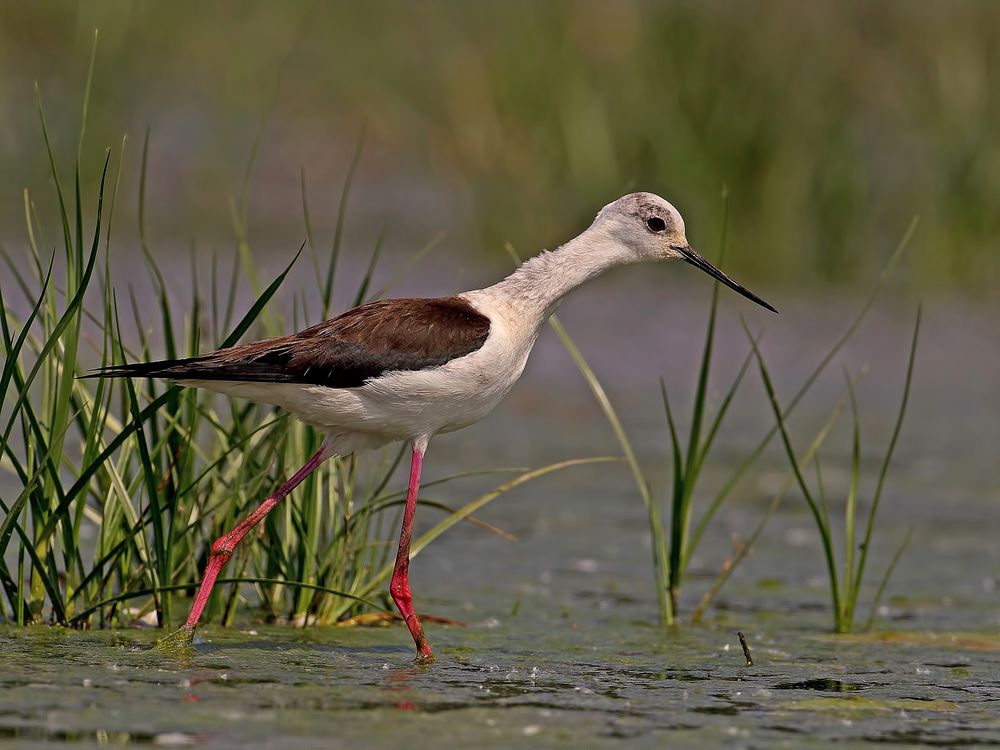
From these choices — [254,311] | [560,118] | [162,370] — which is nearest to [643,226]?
[254,311]

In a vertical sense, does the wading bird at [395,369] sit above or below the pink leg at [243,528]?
above

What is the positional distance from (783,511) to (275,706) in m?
5.14

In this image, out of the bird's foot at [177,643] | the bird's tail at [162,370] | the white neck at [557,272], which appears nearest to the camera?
the bird's tail at [162,370]

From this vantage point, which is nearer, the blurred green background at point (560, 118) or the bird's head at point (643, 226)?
the bird's head at point (643, 226)

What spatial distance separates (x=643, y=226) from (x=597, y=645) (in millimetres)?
1572

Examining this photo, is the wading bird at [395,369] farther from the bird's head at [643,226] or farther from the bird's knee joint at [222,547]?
the bird's head at [643,226]

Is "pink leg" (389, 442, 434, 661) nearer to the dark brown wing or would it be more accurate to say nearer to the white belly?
the white belly

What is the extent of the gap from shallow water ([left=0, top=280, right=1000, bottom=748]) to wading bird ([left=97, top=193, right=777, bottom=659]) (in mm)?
452

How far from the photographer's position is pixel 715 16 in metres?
14.7

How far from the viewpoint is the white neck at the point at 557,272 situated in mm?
5887

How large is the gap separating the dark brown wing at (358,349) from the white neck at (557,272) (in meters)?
0.22

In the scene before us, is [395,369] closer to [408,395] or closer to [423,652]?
[408,395]

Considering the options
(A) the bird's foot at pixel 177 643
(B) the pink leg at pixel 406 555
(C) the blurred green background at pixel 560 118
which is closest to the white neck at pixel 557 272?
(B) the pink leg at pixel 406 555

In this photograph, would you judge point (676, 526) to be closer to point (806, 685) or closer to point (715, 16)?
point (806, 685)
